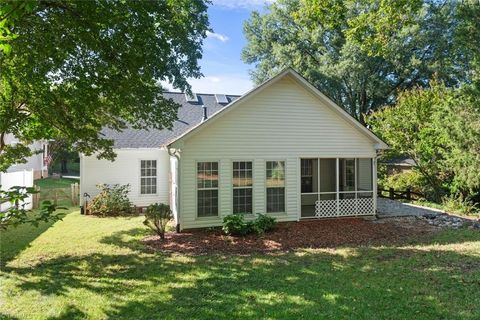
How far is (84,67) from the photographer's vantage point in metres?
9.23

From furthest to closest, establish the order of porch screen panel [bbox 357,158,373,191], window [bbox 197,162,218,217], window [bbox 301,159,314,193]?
porch screen panel [bbox 357,158,373,191]
window [bbox 301,159,314,193]
window [bbox 197,162,218,217]

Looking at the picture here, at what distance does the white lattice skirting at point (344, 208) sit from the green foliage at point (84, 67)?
23.9 feet

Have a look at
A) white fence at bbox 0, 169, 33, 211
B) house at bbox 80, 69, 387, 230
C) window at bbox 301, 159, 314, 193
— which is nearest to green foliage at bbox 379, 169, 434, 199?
house at bbox 80, 69, 387, 230

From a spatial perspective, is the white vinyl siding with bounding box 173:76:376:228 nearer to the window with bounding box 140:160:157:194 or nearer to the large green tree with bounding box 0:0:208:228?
the large green tree with bounding box 0:0:208:228

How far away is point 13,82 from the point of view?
852 centimetres

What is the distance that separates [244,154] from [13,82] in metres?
7.67

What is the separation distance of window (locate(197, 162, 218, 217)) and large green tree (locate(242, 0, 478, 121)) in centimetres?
1546

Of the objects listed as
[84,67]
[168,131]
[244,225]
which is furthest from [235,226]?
[168,131]

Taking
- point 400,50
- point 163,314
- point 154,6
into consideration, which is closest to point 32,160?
point 154,6

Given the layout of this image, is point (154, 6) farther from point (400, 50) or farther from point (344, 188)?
point (400, 50)

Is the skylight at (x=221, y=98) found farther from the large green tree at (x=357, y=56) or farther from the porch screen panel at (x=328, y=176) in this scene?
the porch screen panel at (x=328, y=176)

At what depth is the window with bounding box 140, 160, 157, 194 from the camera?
18062mm

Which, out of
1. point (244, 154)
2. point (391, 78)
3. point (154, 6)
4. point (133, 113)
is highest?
point (391, 78)

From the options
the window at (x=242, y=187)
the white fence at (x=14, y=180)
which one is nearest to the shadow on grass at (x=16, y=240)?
the white fence at (x=14, y=180)
